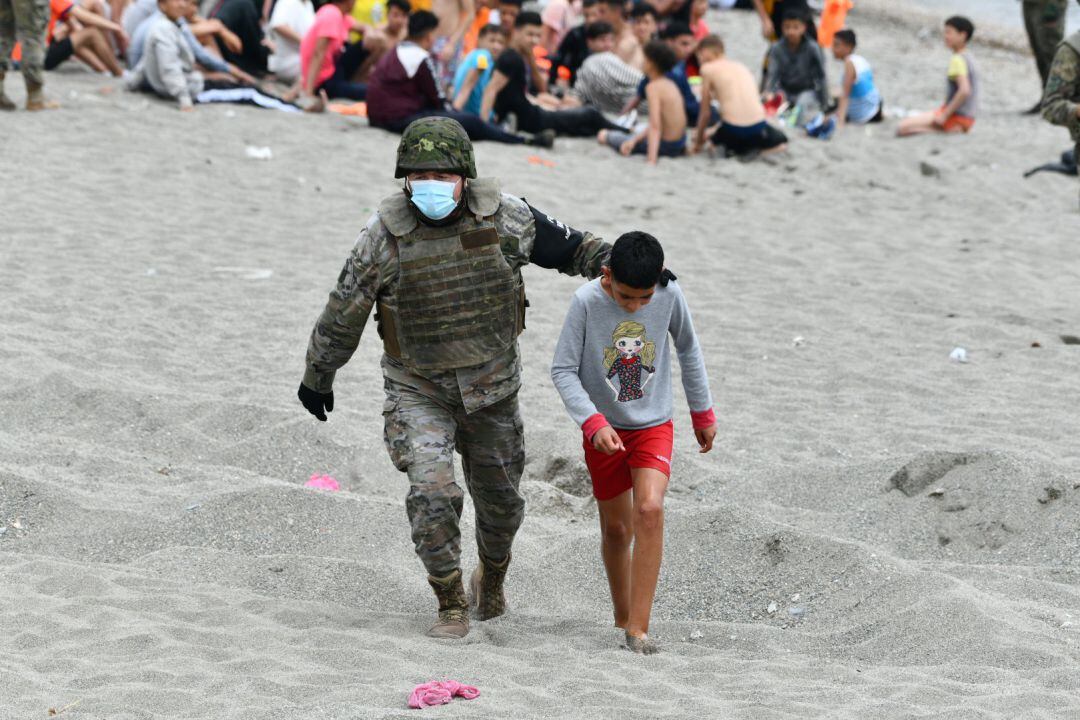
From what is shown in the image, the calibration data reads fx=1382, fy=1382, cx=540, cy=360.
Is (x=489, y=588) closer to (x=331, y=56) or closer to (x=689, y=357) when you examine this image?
(x=689, y=357)

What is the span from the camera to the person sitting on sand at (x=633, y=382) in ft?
14.3

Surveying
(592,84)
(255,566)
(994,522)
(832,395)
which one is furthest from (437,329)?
(592,84)

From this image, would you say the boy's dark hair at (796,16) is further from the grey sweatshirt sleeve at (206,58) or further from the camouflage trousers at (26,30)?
the camouflage trousers at (26,30)

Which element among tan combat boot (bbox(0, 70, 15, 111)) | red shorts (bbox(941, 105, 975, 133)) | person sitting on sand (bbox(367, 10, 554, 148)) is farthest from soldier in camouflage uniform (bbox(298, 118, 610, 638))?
red shorts (bbox(941, 105, 975, 133))

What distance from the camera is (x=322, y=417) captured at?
15.4 ft

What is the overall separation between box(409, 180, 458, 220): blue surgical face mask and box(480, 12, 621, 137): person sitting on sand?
9.32m

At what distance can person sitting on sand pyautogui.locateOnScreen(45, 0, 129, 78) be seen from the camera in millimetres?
13969

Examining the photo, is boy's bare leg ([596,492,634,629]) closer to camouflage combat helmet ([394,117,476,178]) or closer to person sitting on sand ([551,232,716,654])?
person sitting on sand ([551,232,716,654])

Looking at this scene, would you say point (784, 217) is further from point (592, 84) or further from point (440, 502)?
point (440, 502)

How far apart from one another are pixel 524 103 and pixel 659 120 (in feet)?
4.49

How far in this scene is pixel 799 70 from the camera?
50.6ft

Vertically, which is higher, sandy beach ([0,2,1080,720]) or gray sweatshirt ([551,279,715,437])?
gray sweatshirt ([551,279,715,437])

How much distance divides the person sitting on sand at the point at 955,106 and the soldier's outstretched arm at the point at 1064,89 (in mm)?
6358

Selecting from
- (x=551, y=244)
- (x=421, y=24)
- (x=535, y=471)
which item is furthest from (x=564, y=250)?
(x=421, y=24)
